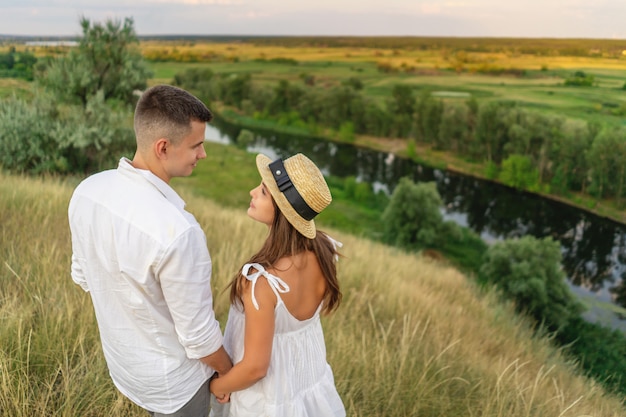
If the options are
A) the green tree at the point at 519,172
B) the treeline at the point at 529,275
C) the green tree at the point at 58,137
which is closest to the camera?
the treeline at the point at 529,275

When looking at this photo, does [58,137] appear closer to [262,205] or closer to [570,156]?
[262,205]

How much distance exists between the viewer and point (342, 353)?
10.9 ft

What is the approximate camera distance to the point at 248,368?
160 centimetres

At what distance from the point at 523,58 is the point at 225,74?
61.6 m

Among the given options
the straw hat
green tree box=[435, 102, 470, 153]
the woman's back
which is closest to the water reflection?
green tree box=[435, 102, 470, 153]

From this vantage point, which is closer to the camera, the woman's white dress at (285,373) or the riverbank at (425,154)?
the woman's white dress at (285,373)

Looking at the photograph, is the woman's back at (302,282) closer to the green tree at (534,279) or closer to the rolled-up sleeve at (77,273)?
the rolled-up sleeve at (77,273)

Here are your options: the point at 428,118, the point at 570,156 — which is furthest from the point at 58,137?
the point at 428,118

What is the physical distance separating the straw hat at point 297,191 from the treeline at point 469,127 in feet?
82.7

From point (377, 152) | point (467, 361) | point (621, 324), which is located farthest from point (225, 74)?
point (467, 361)

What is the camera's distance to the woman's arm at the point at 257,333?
157cm

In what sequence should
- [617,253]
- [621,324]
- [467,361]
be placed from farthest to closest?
[617,253]
[621,324]
[467,361]

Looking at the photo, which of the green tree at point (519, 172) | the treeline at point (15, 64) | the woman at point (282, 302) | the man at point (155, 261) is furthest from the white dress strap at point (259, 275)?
the green tree at point (519, 172)

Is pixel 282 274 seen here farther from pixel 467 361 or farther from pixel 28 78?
pixel 28 78
